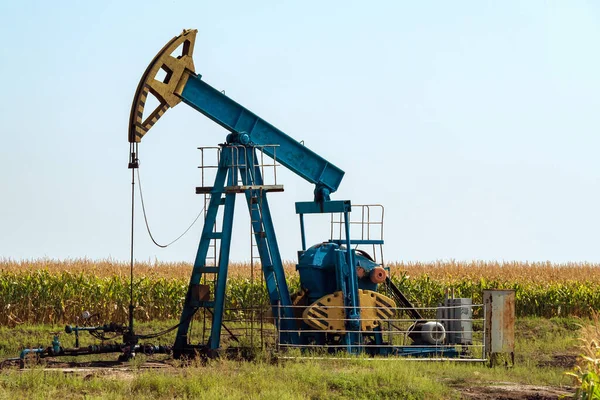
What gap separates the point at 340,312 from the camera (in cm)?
1780

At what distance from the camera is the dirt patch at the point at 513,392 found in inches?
543

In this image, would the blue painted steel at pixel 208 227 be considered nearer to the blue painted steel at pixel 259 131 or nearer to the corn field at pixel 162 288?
the blue painted steel at pixel 259 131

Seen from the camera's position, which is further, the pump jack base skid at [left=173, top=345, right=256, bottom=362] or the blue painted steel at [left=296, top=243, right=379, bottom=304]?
the blue painted steel at [left=296, top=243, right=379, bottom=304]

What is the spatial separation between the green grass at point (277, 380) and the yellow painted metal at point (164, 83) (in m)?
4.12

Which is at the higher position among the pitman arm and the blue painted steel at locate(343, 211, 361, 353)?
the pitman arm

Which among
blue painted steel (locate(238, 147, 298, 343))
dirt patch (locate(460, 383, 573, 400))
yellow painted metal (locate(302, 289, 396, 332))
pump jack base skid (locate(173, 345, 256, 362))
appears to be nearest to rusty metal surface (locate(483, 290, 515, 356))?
yellow painted metal (locate(302, 289, 396, 332))

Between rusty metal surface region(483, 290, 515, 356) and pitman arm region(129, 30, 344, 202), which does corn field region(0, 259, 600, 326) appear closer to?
pitman arm region(129, 30, 344, 202)

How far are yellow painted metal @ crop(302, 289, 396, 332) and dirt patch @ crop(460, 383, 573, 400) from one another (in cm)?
358

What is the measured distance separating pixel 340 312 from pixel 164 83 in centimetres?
509

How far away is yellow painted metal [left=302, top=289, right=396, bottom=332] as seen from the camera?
17.7 meters

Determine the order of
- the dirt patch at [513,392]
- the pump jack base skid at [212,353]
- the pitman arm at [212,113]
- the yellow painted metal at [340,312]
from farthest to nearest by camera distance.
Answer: the yellow painted metal at [340,312]
the pitman arm at [212,113]
the pump jack base skid at [212,353]
the dirt patch at [513,392]

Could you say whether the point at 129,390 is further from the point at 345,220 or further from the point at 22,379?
the point at 345,220

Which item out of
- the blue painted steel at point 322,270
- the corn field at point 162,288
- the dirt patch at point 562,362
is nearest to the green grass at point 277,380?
the dirt patch at point 562,362

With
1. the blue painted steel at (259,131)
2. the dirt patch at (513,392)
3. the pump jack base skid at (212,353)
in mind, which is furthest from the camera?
the blue painted steel at (259,131)
